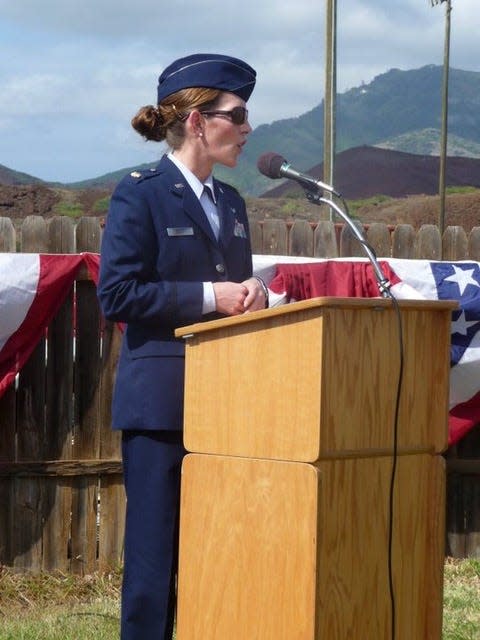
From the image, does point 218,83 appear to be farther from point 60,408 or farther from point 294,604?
point 60,408

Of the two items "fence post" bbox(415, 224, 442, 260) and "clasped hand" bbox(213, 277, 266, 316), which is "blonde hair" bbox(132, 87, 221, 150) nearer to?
"clasped hand" bbox(213, 277, 266, 316)

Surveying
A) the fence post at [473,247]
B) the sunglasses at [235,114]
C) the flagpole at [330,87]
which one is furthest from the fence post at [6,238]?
the flagpole at [330,87]

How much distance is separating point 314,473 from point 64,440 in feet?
13.1

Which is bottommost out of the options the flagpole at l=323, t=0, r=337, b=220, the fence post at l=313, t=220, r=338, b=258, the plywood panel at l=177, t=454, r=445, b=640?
the plywood panel at l=177, t=454, r=445, b=640

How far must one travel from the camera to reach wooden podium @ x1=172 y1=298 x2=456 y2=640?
108 inches

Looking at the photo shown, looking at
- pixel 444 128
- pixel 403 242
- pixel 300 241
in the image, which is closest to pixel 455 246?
pixel 403 242

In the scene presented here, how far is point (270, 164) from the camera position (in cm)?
331

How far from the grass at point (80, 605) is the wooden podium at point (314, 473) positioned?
2153 millimetres

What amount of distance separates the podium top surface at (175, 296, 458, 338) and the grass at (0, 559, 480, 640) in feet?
7.62

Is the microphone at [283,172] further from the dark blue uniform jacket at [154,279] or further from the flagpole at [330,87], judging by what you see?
the flagpole at [330,87]

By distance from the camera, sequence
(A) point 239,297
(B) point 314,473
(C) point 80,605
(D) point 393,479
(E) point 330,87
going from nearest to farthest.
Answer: (B) point 314,473
(D) point 393,479
(A) point 239,297
(C) point 80,605
(E) point 330,87

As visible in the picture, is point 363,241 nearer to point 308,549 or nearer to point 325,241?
point 308,549

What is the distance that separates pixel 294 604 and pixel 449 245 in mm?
5146

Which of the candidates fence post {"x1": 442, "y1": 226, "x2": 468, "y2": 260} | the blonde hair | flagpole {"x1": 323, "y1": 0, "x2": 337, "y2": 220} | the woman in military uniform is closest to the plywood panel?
the woman in military uniform
